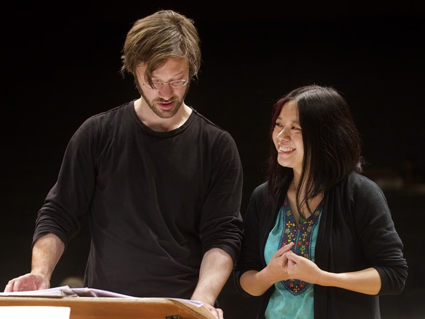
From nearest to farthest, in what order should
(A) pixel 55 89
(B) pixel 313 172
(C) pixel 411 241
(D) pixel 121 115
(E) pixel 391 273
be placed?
(E) pixel 391 273, (B) pixel 313 172, (D) pixel 121 115, (C) pixel 411 241, (A) pixel 55 89

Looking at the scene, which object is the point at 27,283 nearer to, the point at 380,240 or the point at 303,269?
the point at 303,269

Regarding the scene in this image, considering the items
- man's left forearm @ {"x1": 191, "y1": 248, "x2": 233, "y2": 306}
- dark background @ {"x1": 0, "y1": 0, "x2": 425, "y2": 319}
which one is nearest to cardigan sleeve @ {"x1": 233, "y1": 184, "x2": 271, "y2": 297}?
man's left forearm @ {"x1": 191, "y1": 248, "x2": 233, "y2": 306}

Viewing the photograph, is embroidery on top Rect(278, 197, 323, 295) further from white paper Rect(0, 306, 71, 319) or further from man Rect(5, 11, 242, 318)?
white paper Rect(0, 306, 71, 319)

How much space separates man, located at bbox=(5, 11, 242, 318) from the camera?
1.95 m

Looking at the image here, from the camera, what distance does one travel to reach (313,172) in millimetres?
1964

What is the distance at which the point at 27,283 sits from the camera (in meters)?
1.72

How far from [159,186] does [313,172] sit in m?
0.48

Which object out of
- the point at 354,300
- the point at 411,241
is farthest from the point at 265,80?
the point at 354,300

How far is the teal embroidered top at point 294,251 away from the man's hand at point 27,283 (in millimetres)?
A: 658

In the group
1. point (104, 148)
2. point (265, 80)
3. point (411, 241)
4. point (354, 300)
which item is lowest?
point (411, 241)

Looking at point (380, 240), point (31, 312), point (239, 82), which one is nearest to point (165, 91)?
point (380, 240)

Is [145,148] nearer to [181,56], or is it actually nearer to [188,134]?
[188,134]

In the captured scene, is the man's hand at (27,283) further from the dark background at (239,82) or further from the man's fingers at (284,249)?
the dark background at (239,82)

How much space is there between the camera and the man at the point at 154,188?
1954mm
